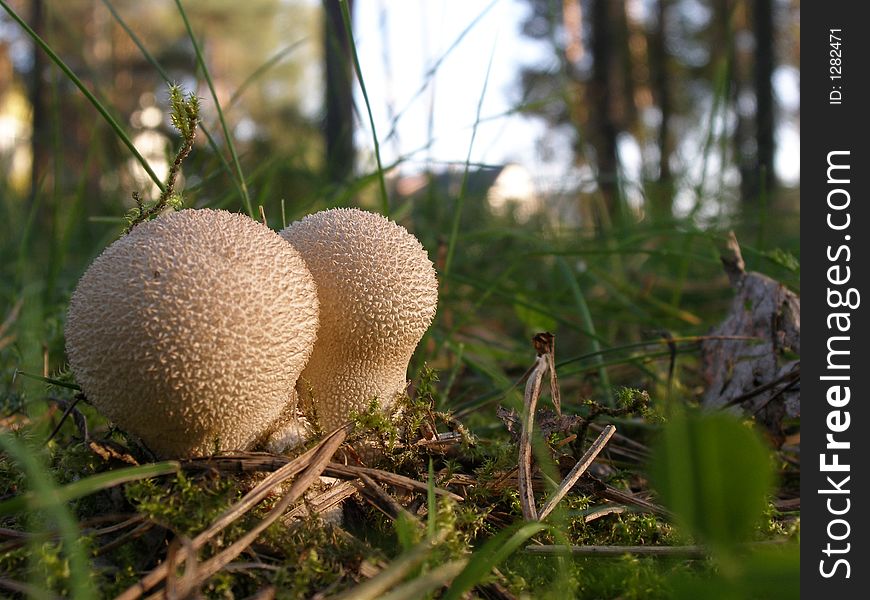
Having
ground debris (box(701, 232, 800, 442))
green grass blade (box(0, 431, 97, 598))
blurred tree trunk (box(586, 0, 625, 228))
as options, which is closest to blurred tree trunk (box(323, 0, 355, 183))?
ground debris (box(701, 232, 800, 442))

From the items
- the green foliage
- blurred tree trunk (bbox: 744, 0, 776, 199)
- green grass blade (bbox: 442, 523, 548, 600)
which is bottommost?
green grass blade (bbox: 442, 523, 548, 600)

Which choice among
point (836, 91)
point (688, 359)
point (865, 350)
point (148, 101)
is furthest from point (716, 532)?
point (148, 101)

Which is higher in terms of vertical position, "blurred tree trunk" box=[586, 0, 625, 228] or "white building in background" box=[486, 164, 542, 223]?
"blurred tree trunk" box=[586, 0, 625, 228]

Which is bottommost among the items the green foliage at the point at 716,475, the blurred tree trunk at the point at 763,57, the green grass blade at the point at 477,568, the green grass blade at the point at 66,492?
the green grass blade at the point at 477,568

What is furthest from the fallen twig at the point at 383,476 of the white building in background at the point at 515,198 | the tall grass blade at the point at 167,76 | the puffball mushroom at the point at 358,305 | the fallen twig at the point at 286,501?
the white building in background at the point at 515,198

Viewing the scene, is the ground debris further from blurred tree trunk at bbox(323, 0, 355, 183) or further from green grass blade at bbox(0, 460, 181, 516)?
blurred tree trunk at bbox(323, 0, 355, 183)

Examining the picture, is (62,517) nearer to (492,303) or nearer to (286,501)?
(286,501)

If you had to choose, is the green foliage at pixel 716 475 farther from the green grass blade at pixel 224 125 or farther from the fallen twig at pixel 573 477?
the green grass blade at pixel 224 125
